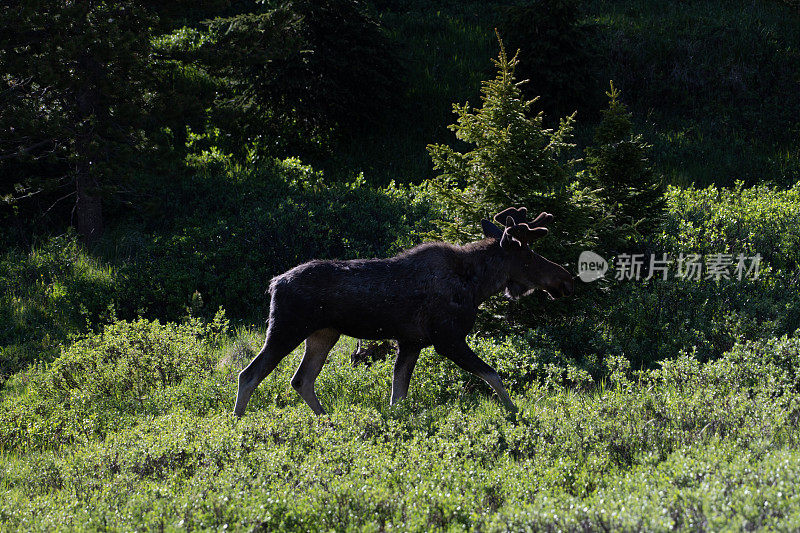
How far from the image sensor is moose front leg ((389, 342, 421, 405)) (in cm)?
842

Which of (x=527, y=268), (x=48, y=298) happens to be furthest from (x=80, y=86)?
(x=527, y=268)

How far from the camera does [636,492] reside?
5.50m

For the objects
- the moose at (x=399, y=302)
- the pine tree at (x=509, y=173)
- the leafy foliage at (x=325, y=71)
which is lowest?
the moose at (x=399, y=302)

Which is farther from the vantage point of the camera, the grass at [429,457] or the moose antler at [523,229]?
the moose antler at [523,229]

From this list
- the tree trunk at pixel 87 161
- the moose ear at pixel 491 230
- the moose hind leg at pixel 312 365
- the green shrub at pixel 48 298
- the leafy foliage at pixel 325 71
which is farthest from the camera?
the leafy foliage at pixel 325 71

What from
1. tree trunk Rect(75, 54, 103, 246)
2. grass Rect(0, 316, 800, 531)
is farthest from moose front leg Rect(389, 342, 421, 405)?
tree trunk Rect(75, 54, 103, 246)

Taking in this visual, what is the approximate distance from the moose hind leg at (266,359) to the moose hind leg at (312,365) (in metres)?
0.45

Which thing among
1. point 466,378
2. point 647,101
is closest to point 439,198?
point 466,378

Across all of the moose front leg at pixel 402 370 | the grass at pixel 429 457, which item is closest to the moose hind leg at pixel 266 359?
the grass at pixel 429 457

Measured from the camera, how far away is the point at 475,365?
797 centimetres

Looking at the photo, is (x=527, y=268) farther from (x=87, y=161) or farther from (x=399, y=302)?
(x=87, y=161)

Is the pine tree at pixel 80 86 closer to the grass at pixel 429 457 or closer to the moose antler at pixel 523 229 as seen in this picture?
the grass at pixel 429 457

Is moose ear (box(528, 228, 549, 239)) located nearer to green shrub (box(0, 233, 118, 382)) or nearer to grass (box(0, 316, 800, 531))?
grass (box(0, 316, 800, 531))

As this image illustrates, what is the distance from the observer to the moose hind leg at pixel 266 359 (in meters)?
7.88
